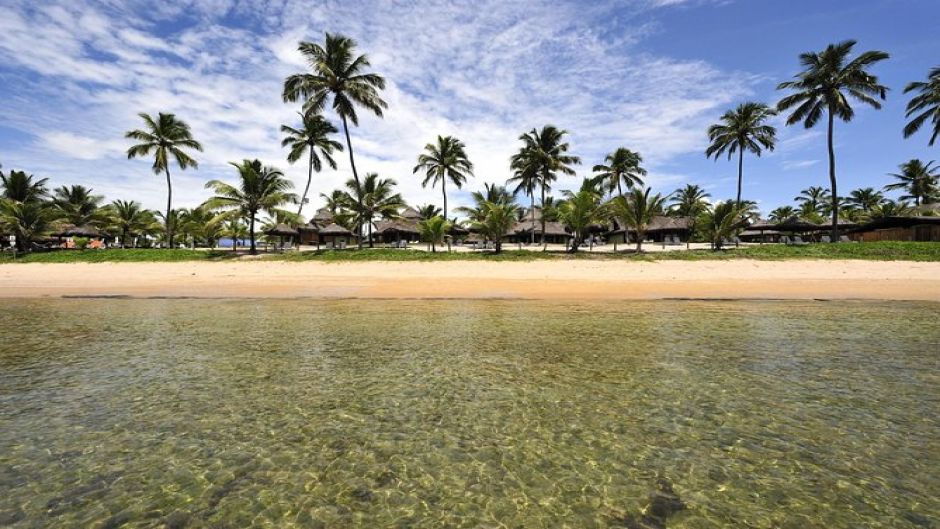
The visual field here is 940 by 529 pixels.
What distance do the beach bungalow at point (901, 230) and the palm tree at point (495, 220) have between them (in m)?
33.0

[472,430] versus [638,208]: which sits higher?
[638,208]

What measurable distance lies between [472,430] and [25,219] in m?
46.7

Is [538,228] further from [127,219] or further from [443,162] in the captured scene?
[127,219]

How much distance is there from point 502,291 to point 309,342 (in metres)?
10.1

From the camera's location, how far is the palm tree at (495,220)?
32250 millimetres

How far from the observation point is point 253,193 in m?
32.8

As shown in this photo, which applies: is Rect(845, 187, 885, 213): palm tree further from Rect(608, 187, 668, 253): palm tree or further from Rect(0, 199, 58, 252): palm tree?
Rect(0, 199, 58, 252): palm tree

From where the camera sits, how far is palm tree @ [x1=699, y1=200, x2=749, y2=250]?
31594 millimetres

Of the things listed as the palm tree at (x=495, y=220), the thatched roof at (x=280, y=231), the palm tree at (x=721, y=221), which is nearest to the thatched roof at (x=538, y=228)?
the palm tree at (x=495, y=220)

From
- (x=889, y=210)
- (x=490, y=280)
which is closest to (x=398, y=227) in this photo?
(x=490, y=280)

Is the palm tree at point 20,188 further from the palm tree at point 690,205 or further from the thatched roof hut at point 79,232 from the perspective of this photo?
the palm tree at point 690,205

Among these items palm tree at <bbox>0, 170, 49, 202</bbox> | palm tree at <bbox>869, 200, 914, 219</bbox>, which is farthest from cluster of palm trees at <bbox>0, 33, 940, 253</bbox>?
palm tree at <bbox>869, 200, 914, 219</bbox>

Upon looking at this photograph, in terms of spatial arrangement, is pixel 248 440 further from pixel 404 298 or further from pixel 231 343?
pixel 404 298

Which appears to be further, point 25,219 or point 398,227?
point 398,227
